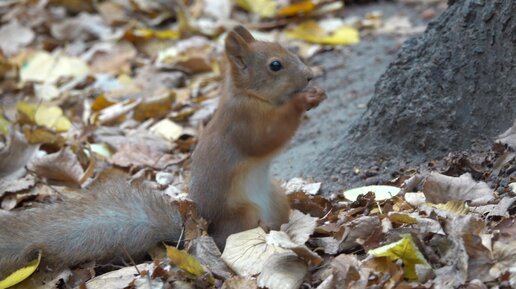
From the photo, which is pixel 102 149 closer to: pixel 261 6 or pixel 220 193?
pixel 220 193

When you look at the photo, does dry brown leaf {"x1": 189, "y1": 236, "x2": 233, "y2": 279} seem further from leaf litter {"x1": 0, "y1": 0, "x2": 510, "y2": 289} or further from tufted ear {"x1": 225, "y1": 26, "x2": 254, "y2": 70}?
tufted ear {"x1": 225, "y1": 26, "x2": 254, "y2": 70}

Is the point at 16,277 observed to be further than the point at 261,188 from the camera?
No

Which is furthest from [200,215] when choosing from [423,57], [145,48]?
[145,48]

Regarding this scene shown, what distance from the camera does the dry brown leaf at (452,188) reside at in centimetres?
292

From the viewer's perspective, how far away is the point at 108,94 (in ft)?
18.4

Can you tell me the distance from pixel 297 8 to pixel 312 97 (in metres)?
3.47

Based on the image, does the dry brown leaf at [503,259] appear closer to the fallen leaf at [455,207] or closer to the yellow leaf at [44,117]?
the fallen leaf at [455,207]

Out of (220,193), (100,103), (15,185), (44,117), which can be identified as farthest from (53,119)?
(220,193)

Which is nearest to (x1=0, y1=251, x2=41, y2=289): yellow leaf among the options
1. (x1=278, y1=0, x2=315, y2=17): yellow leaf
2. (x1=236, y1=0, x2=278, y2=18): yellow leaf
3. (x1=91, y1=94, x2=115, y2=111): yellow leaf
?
(x1=91, y1=94, x2=115, y2=111): yellow leaf

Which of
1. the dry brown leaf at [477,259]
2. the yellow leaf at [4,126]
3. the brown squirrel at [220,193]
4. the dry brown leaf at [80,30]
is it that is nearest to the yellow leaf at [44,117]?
the yellow leaf at [4,126]

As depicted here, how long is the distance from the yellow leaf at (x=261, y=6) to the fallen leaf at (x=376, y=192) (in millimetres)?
3627

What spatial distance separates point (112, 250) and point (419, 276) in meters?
1.17

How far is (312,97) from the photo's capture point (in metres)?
3.22

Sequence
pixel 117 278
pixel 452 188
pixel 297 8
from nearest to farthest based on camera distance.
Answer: pixel 117 278, pixel 452 188, pixel 297 8
